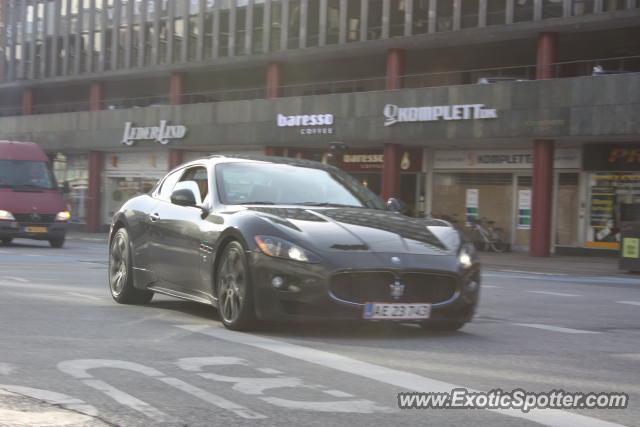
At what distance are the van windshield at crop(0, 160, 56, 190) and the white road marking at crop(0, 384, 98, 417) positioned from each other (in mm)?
20769

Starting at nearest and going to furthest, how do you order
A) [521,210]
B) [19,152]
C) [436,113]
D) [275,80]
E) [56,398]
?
[56,398]
[19,152]
[436,113]
[521,210]
[275,80]

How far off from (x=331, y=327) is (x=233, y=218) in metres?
1.18

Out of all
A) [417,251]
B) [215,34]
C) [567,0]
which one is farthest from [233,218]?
[215,34]

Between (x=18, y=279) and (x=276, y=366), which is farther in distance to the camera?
(x=18, y=279)

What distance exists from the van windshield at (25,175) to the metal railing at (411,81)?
12.7 metres

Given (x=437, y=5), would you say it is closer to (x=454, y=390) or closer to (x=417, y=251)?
(x=417, y=251)

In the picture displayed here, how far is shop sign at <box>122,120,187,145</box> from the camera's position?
143ft

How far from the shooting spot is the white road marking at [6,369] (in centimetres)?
593

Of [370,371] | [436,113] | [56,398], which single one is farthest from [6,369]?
[436,113]

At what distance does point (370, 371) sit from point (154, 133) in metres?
39.7

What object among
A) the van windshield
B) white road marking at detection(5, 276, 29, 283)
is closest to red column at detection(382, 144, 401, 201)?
the van windshield

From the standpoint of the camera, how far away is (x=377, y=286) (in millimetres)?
7734

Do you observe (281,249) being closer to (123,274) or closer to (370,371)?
(370,371)

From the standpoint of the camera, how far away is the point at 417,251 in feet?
25.9
